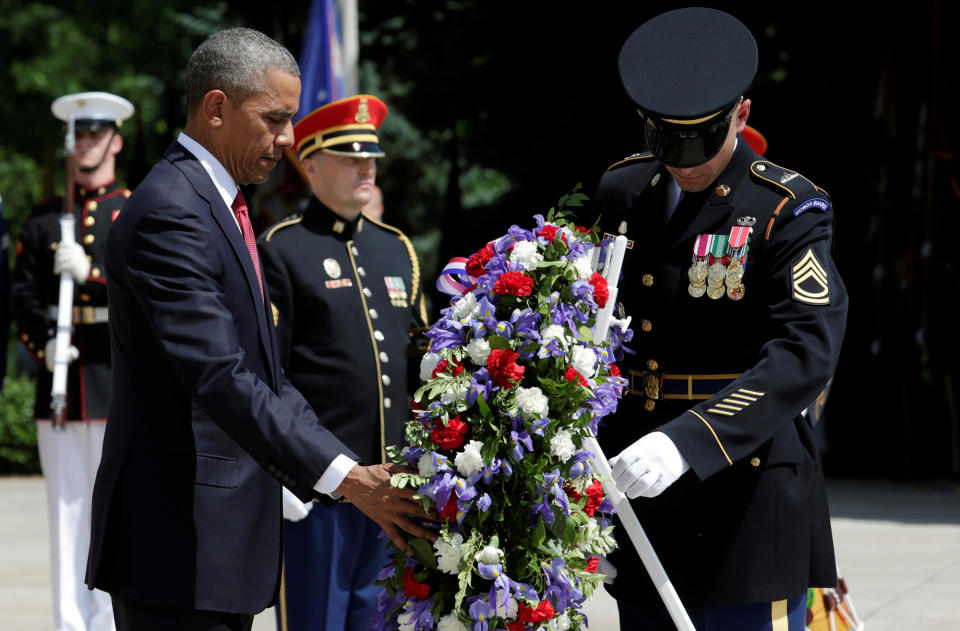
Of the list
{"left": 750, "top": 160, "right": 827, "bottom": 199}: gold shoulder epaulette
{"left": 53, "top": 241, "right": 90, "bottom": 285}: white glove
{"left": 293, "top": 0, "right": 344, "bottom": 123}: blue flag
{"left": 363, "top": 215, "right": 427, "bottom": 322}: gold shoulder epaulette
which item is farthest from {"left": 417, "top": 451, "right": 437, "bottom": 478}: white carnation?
{"left": 293, "top": 0, "right": 344, "bottom": 123}: blue flag

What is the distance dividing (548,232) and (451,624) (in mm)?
932

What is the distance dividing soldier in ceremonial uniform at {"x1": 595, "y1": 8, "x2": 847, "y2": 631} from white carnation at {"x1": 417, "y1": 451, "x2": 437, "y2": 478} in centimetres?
56

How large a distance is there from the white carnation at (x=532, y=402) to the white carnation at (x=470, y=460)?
129 millimetres

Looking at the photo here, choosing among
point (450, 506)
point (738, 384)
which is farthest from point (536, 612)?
point (738, 384)

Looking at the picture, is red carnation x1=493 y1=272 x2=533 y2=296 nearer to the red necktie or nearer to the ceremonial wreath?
the ceremonial wreath

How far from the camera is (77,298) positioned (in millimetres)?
6246

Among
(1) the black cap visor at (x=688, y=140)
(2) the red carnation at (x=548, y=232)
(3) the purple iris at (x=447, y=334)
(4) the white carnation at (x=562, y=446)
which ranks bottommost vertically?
(4) the white carnation at (x=562, y=446)

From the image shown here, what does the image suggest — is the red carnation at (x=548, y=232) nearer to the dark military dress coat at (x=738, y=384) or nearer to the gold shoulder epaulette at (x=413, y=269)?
the dark military dress coat at (x=738, y=384)

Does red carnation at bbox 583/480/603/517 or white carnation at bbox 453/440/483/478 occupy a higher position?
white carnation at bbox 453/440/483/478

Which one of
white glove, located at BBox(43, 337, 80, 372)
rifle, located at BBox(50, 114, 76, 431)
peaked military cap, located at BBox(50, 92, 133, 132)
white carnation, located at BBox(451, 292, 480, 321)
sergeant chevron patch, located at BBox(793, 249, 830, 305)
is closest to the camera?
white carnation, located at BBox(451, 292, 480, 321)

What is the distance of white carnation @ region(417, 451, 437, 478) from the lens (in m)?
2.99

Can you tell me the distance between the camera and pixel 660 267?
3496mm

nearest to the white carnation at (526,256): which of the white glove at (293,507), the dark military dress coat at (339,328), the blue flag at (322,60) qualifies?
the white glove at (293,507)

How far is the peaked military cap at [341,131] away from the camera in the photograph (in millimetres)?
5090
